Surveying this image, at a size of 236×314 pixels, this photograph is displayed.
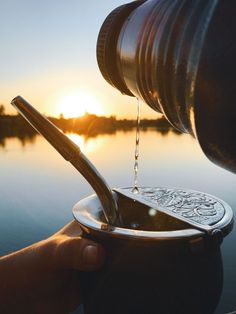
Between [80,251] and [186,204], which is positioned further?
[186,204]

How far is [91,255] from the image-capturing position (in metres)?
0.53

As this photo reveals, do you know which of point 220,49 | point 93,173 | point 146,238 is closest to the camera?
point 220,49

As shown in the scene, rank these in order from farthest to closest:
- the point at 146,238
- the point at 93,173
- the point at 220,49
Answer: the point at 93,173 → the point at 146,238 → the point at 220,49

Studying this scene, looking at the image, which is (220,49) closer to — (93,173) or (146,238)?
(146,238)

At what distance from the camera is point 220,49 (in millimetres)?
310

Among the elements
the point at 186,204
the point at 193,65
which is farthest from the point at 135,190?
the point at 193,65

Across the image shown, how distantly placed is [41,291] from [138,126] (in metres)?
0.36

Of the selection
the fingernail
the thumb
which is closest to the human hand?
the thumb

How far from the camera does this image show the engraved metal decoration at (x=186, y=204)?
23.1 inches

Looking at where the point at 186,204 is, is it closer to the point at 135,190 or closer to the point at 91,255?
the point at 135,190

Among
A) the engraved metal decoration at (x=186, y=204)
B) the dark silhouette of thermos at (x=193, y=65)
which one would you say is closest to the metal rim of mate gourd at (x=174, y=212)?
the engraved metal decoration at (x=186, y=204)

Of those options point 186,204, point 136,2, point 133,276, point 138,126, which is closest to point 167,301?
point 133,276

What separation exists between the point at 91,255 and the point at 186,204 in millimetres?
233

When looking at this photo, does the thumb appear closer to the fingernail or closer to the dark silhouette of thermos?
the fingernail
